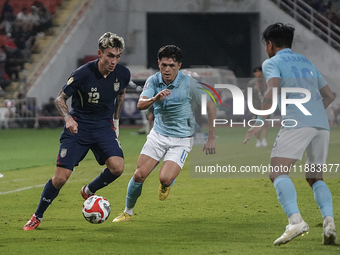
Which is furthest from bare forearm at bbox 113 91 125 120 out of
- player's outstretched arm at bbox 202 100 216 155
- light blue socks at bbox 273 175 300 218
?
light blue socks at bbox 273 175 300 218

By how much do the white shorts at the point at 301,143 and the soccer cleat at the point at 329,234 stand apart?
581 millimetres

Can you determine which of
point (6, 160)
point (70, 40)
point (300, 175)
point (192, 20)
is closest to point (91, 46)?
point (70, 40)

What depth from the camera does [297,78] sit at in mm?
5016

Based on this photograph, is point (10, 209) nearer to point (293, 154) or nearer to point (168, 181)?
point (168, 181)

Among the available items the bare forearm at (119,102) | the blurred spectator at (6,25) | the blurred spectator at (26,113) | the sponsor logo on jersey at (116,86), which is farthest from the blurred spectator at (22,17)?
the sponsor logo on jersey at (116,86)

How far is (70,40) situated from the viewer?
92.7 feet

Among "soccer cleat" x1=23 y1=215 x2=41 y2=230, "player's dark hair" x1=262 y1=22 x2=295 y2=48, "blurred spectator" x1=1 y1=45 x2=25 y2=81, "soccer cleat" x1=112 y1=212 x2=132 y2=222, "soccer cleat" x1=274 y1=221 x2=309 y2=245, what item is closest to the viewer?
"soccer cleat" x1=274 y1=221 x2=309 y2=245

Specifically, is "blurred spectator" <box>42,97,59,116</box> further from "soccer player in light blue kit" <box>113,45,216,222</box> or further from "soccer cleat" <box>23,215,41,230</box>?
"soccer cleat" <box>23,215,41,230</box>

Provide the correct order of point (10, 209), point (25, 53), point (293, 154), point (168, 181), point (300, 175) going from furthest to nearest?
1. point (25, 53)
2. point (300, 175)
3. point (10, 209)
4. point (168, 181)
5. point (293, 154)

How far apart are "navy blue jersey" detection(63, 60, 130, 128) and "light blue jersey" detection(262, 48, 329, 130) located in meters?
2.19

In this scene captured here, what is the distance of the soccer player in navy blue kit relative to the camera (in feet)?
20.8

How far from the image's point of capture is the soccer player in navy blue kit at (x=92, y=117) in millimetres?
6348

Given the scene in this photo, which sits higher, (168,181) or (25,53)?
(168,181)

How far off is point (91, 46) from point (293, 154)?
82.2 ft
